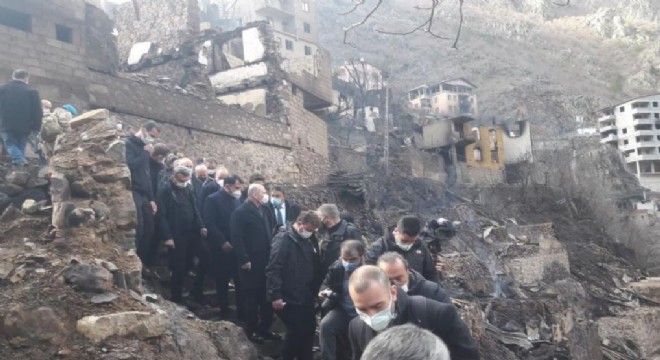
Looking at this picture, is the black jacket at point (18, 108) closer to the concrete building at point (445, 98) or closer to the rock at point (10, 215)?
the rock at point (10, 215)

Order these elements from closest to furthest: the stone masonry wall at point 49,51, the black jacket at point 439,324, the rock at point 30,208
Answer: the black jacket at point 439,324 < the rock at point 30,208 < the stone masonry wall at point 49,51

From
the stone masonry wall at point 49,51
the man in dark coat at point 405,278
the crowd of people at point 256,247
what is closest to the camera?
the man in dark coat at point 405,278

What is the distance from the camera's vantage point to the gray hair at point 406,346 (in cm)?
201

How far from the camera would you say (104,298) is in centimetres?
442

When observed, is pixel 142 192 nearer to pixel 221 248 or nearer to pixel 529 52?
pixel 221 248

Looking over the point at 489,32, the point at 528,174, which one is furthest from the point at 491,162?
the point at 489,32

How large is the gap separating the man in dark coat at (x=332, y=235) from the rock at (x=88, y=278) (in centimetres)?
213

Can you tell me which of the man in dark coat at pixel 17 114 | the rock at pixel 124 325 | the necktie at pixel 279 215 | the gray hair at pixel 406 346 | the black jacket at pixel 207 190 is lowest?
the rock at pixel 124 325

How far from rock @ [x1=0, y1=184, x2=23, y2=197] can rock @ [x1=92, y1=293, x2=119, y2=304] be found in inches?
99.7

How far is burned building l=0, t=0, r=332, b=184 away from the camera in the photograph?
39.1ft

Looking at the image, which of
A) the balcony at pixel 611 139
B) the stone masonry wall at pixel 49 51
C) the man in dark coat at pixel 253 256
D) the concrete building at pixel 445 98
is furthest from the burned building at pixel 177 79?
the balcony at pixel 611 139

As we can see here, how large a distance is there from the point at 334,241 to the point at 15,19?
9683mm

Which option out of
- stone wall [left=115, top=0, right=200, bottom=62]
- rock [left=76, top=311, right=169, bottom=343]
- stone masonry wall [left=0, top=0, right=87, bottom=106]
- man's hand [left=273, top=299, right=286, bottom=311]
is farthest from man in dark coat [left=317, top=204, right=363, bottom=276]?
stone wall [left=115, top=0, right=200, bottom=62]

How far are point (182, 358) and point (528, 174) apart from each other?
36.6m
